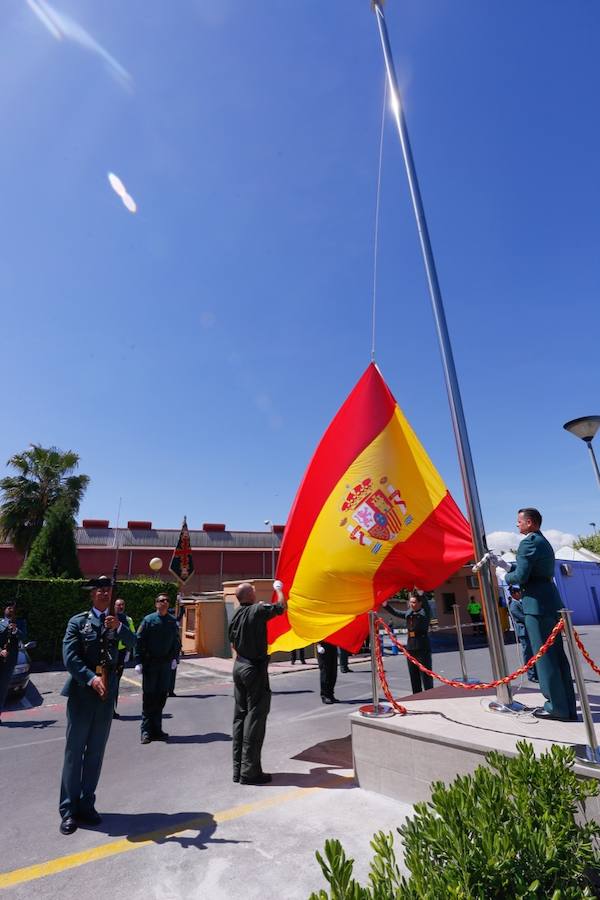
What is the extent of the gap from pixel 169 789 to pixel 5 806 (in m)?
1.56

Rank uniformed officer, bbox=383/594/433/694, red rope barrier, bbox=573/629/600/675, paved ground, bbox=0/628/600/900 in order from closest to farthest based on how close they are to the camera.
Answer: paved ground, bbox=0/628/600/900, red rope barrier, bbox=573/629/600/675, uniformed officer, bbox=383/594/433/694

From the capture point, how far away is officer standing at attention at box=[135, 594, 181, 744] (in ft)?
22.8

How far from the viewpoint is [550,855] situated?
1.97 m

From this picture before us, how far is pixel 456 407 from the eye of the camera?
5746 millimetres

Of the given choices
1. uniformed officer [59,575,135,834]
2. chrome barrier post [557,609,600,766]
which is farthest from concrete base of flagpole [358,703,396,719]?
uniformed officer [59,575,135,834]

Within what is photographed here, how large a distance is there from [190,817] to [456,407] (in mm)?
5007


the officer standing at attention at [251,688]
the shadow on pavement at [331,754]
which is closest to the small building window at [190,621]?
the shadow on pavement at [331,754]

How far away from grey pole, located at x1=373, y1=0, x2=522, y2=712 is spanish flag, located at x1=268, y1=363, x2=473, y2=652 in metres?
0.43

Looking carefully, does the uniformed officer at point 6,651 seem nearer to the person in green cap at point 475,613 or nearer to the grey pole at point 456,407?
the grey pole at point 456,407

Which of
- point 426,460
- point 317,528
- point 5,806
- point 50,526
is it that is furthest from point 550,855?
point 50,526

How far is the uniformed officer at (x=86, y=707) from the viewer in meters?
4.04

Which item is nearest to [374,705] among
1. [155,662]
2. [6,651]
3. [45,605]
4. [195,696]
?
[155,662]

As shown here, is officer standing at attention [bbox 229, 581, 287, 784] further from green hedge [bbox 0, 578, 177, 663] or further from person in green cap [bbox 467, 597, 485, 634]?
person in green cap [bbox 467, 597, 485, 634]

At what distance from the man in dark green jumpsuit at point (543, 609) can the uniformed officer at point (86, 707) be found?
406 centimetres
